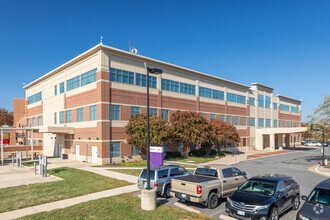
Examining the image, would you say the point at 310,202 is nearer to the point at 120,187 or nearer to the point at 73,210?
the point at 73,210

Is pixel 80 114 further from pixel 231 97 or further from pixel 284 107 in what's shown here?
pixel 284 107

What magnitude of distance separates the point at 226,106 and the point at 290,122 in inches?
1462

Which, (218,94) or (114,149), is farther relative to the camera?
(218,94)

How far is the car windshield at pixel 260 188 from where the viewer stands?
32.5ft

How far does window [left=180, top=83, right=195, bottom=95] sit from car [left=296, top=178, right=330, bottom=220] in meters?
32.3

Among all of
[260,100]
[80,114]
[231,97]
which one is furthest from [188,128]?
[260,100]

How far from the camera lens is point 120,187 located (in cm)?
1620

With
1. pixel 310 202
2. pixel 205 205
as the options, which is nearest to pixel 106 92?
pixel 205 205

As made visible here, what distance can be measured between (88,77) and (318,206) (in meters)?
30.2

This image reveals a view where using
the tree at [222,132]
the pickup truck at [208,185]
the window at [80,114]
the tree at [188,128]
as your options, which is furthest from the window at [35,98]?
the pickup truck at [208,185]

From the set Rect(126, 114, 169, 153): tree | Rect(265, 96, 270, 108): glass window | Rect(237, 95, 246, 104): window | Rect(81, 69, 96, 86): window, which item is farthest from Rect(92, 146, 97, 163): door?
Rect(265, 96, 270, 108): glass window

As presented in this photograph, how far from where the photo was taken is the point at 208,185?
1115 cm

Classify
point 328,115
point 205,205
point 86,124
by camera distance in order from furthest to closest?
point 86,124
point 328,115
point 205,205

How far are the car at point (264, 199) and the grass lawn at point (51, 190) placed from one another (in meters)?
9.20
